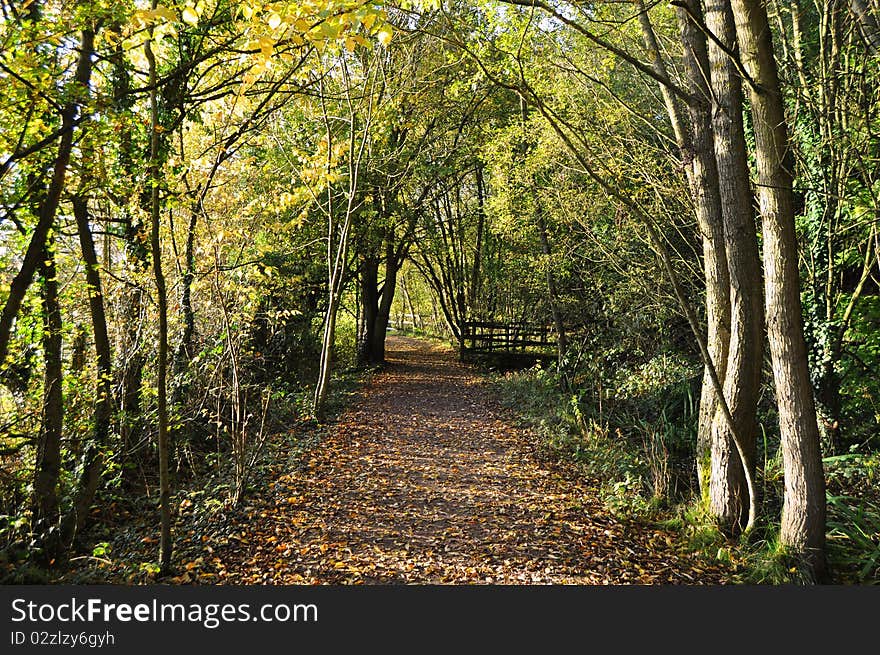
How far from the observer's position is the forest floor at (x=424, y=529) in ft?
13.3

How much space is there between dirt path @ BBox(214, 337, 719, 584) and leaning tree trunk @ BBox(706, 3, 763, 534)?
2.47ft

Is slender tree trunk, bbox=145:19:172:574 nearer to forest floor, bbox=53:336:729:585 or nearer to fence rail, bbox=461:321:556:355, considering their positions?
forest floor, bbox=53:336:729:585

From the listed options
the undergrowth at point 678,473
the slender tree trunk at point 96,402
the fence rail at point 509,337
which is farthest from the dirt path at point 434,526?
the fence rail at point 509,337

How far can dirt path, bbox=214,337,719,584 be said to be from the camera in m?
4.06

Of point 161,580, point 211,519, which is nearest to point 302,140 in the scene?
point 211,519

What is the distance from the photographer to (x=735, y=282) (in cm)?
455

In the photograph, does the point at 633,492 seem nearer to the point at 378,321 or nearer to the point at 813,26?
the point at 813,26

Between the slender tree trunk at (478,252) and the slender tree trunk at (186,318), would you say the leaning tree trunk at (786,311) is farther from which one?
the slender tree trunk at (478,252)

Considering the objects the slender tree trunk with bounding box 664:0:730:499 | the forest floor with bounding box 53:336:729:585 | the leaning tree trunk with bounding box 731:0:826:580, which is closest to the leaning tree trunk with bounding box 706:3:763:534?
the slender tree trunk with bounding box 664:0:730:499

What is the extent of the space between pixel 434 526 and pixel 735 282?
11.2 ft

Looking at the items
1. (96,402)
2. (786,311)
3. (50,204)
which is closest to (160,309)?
(50,204)

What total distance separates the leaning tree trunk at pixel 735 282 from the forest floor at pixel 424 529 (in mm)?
708

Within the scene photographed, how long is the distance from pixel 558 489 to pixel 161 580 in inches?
150

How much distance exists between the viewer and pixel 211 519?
5.04m
